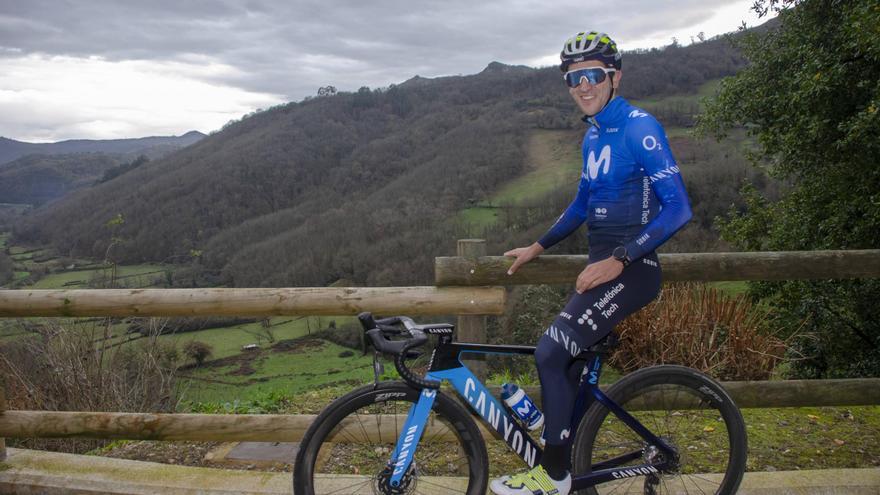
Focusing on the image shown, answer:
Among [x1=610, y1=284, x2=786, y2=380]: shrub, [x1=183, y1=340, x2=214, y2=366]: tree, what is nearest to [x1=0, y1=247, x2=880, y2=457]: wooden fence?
[x1=610, y1=284, x2=786, y2=380]: shrub

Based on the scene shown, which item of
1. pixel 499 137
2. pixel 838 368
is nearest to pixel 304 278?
pixel 499 137

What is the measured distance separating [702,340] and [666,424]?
336 centimetres

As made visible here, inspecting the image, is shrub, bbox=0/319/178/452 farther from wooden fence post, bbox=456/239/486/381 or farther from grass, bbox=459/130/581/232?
grass, bbox=459/130/581/232

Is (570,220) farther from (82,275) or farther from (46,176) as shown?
(46,176)

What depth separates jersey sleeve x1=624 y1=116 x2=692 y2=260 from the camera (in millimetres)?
2471

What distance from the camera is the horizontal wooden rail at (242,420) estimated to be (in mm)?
3400

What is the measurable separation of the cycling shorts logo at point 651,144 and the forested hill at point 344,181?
5623 cm

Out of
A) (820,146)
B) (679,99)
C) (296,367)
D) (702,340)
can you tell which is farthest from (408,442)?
(679,99)

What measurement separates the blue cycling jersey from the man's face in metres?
0.04

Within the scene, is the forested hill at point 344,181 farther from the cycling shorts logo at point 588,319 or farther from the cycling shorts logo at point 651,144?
the cycling shorts logo at point 651,144

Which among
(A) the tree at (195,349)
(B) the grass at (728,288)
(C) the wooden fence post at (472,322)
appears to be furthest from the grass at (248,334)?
(C) the wooden fence post at (472,322)

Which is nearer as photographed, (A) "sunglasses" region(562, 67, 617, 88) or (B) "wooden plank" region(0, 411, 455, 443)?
(A) "sunglasses" region(562, 67, 617, 88)

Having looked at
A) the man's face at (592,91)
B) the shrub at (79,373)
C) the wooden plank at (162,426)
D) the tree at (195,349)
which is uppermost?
the man's face at (592,91)

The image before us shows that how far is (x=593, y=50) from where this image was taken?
2680mm
